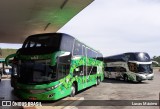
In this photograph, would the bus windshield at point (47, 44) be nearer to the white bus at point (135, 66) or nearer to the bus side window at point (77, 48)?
the bus side window at point (77, 48)

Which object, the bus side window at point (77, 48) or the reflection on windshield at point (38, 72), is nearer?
the reflection on windshield at point (38, 72)

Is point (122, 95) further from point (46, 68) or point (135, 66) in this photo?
point (135, 66)

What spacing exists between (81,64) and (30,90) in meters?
4.83

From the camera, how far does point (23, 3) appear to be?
13.7 meters

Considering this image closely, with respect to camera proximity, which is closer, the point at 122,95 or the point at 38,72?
the point at 38,72

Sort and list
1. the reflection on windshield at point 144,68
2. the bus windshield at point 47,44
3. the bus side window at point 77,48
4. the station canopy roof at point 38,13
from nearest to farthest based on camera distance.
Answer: the bus windshield at point 47,44 < the station canopy roof at point 38,13 < the bus side window at point 77,48 < the reflection on windshield at point 144,68

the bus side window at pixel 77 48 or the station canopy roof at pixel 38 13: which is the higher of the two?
the station canopy roof at pixel 38 13

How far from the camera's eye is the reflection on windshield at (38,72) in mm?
11914

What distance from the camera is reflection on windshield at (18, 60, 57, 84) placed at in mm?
11914

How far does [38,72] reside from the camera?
11969mm

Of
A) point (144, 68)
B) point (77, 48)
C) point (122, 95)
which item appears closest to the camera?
point (77, 48)

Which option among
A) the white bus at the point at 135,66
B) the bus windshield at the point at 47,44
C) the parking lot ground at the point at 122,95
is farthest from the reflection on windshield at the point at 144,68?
the bus windshield at the point at 47,44

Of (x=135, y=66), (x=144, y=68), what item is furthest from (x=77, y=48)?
(x=144, y=68)

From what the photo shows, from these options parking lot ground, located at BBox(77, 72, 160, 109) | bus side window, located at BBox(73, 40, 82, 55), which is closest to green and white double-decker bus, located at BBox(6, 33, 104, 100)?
bus side window, located at BBox(73, 40, 82, 55)
